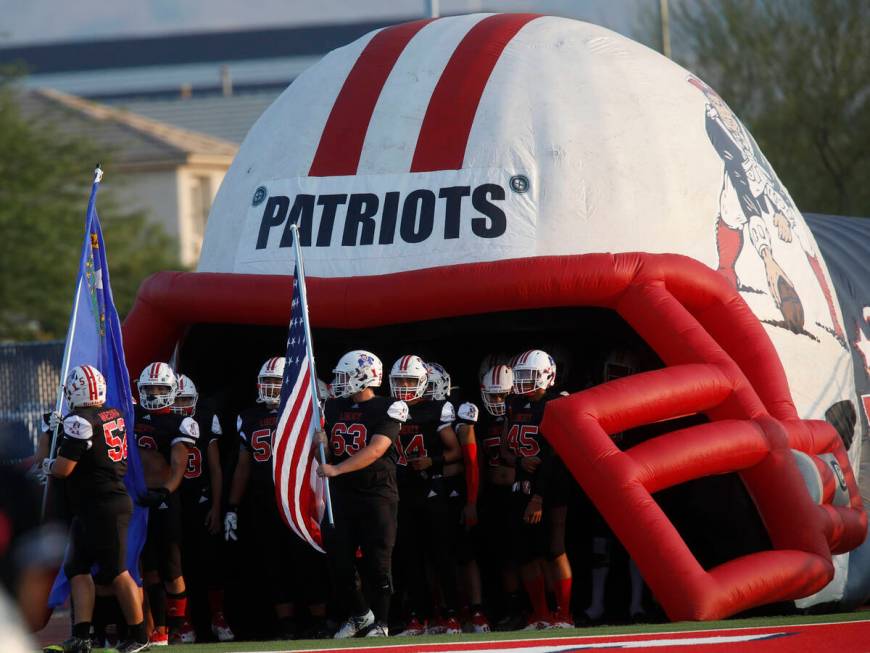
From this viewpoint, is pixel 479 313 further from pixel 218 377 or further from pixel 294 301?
pixel 218 377

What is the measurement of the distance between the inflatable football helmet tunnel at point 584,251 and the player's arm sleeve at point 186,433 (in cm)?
85

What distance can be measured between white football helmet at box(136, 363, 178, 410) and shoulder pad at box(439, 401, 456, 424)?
Answer: 5.07 ft

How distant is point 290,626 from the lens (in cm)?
893

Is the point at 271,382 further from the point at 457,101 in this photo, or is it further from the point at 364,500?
the point at 457,101

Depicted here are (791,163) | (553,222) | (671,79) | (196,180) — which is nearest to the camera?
(553,222)

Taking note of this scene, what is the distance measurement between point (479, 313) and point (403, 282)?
1.84 feet

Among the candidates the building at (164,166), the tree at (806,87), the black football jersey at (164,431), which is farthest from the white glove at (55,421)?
the building at (164,166)

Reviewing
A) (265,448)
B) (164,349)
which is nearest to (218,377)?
(164,349)

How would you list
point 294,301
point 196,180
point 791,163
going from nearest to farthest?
point 294,301 < point 791,163 < point 196,180

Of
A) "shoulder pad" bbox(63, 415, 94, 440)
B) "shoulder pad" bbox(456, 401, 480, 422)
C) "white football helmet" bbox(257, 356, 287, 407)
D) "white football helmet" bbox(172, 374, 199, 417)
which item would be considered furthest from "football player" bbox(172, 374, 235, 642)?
"shoulder pad" bbox(456, 401, 480, 422)

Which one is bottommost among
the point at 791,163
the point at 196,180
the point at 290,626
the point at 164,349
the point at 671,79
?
the point at 290,626

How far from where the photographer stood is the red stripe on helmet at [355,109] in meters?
9.73

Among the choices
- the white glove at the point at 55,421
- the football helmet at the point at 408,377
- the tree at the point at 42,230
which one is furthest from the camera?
the tree at the point at 42,230

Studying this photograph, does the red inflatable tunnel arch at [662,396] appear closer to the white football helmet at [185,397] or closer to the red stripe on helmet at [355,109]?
the white football helmet at [185,397]
